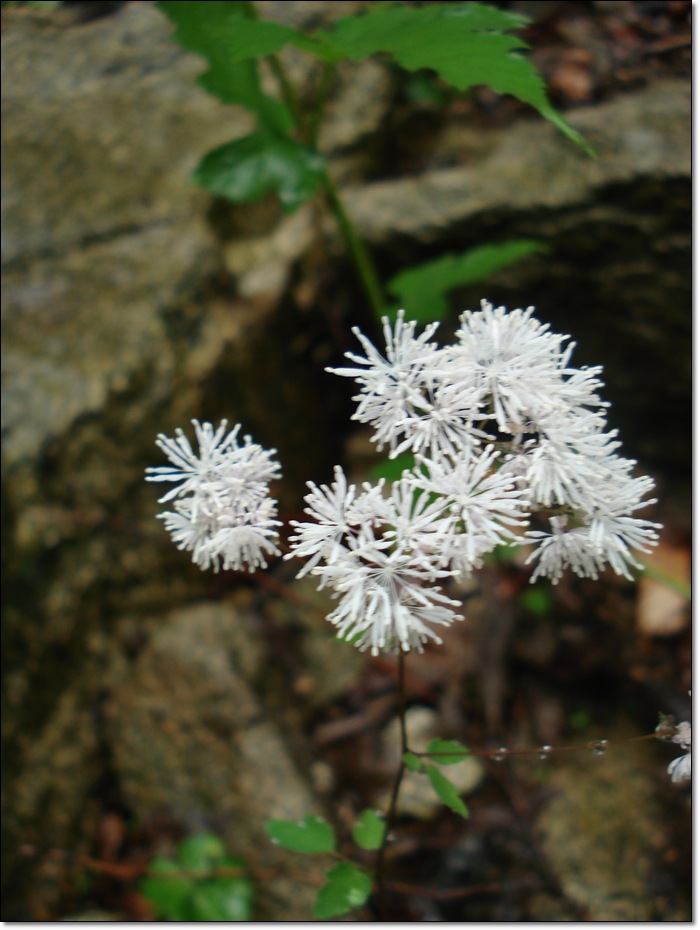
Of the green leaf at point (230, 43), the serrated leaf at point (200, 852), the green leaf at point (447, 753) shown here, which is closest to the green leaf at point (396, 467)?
the green leaf at point (447, 753)

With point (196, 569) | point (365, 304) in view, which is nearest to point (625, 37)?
point (365, 304)

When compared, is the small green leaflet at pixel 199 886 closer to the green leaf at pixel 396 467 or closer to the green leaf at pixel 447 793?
the green leaf at pixel 447 793

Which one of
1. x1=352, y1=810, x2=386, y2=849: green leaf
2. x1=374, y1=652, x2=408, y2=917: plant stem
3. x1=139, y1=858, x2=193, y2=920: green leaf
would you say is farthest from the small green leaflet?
x1=352, y1=810, x2=386, y2=849: green leaf

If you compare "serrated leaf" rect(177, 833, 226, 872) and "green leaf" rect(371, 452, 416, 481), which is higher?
"green leaf" rect(371, 452, 416, 481)

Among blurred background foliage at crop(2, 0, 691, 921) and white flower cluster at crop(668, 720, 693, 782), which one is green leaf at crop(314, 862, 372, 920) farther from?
blurred background foliage at crop(2, 0, 691, 921)

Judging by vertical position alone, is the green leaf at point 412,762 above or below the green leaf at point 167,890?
above

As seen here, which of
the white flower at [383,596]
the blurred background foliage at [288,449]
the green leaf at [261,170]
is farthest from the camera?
the blurred background foliage at [288,449]

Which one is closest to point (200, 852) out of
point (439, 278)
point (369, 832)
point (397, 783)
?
point (369, 832)

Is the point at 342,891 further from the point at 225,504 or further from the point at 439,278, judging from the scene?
the point at 439,278
